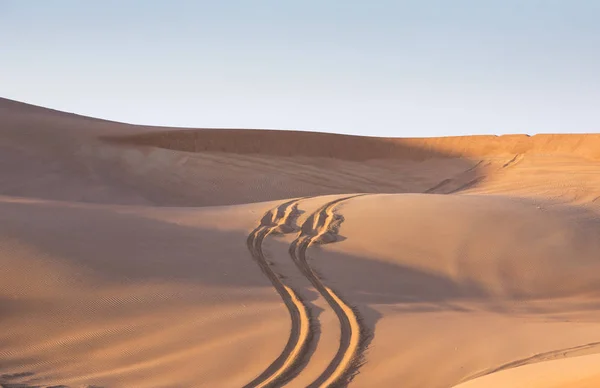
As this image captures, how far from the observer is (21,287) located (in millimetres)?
8031

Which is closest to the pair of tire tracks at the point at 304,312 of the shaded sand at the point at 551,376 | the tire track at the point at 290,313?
the tire track at the point at 290,313

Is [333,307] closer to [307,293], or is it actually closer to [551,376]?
[307,293]

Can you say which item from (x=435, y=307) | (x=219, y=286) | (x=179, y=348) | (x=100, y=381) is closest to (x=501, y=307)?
(x=435, y=307)

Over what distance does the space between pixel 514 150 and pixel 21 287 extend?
1799 centimetres

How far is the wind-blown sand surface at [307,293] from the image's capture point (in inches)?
255

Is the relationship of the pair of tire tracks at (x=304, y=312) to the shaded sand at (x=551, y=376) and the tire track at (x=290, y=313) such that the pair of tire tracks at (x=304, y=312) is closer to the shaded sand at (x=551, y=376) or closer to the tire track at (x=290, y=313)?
the tire track at (x=290, y=313)

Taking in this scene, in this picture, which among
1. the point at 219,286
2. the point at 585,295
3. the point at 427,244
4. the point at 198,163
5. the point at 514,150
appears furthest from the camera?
the point at 514,150

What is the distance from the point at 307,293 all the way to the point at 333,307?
1.68 feet

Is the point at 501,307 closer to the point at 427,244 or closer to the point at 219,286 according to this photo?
the point at 427,244

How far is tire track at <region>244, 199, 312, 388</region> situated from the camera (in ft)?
20.6

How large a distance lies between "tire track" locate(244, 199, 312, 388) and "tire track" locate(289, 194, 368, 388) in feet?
0.87

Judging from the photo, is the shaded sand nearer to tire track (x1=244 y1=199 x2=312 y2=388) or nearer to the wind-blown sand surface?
the wind-blown sand surface

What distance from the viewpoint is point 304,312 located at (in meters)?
7.76

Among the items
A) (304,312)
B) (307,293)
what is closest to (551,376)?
(304,312)
